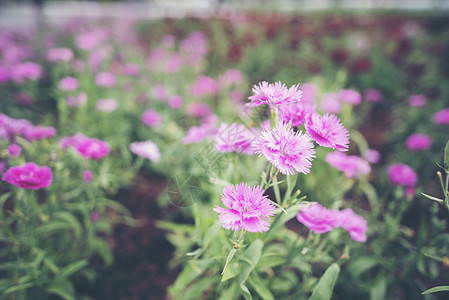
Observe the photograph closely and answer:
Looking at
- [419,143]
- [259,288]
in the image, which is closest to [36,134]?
[259,288]

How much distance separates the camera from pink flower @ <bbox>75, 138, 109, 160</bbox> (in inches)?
50.3

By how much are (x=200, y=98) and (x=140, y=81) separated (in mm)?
799

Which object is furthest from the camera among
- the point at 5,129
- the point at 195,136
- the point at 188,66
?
the point at 188,66

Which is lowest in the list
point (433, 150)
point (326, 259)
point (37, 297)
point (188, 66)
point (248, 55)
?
point (37, 297)

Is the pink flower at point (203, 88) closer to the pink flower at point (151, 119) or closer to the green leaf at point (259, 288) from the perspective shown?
the pink flower at point (151, 119)

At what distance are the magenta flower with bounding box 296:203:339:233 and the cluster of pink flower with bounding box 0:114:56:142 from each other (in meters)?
1.38

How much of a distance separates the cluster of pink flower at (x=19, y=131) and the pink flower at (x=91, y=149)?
0.78 feet

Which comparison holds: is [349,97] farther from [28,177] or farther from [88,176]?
[28,177]

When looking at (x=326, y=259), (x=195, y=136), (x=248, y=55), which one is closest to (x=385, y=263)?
(x=326, y=259)

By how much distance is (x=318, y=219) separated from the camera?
3.26ft

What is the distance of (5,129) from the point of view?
1.28 m

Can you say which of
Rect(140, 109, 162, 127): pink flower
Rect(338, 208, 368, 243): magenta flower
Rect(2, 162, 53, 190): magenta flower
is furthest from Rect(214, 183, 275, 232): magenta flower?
Rect(140, 109, 162, 127): pink flower

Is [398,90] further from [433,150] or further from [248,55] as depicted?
[248,55]

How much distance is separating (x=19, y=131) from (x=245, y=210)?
130cm
